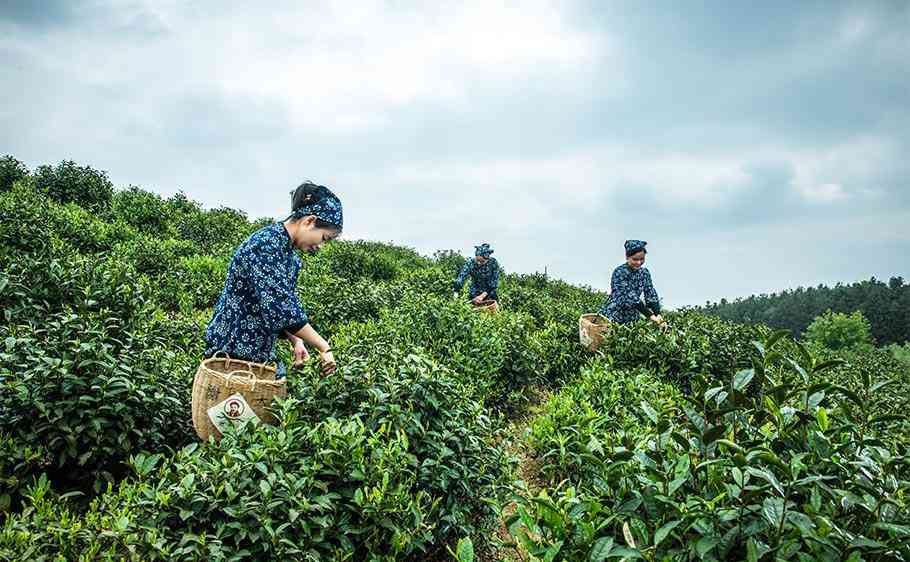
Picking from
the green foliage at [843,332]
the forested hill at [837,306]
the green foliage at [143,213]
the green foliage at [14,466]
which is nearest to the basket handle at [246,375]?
the green foliage at [14,466]

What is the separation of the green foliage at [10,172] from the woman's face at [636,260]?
45.3 feet

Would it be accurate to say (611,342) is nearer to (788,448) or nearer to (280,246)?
(280,246)

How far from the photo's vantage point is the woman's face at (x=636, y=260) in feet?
25.0

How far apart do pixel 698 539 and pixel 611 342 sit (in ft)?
18.3

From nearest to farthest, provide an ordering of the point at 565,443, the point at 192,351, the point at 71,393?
the point at 71,393 → the point at 565,443 → the point at 192,351

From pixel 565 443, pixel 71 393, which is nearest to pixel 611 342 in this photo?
pixel 565 443

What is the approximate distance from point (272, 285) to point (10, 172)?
14098mm

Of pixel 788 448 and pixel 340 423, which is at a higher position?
pixel 788 448

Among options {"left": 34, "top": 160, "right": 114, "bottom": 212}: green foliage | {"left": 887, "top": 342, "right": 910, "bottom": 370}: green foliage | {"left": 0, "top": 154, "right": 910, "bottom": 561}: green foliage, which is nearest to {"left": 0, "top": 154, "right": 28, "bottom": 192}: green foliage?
{"left": 34, "top": 160, "right": 114, "bottom": 212}: green foliage

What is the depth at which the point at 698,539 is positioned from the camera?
1646 millimetres

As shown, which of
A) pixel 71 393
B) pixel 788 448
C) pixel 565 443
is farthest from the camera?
pixel 565 443

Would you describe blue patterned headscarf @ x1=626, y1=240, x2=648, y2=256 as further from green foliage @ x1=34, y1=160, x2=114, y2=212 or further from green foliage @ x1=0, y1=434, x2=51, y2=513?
green foliage @ x1=34, y1=160, x2=114, y2=212

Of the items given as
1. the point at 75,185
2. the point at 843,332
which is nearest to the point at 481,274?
the point at 75,185

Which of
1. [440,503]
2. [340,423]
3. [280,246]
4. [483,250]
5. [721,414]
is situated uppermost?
[483,250]
